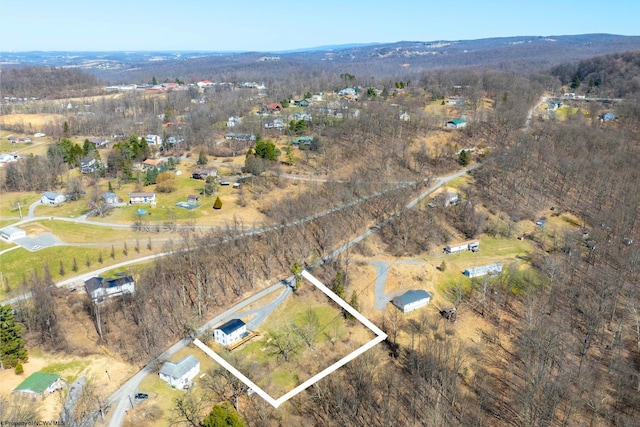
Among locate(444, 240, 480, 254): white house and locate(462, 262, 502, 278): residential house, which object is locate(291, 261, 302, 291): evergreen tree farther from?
locate(444, 240, 480, 254): white house

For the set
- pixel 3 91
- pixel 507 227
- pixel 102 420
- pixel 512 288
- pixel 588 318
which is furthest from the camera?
pixel 3 91

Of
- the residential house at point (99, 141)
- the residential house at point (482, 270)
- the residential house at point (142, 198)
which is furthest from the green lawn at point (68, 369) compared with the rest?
the residential house at point (99, 141)

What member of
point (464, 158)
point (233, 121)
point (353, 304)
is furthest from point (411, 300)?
point (233, 121)

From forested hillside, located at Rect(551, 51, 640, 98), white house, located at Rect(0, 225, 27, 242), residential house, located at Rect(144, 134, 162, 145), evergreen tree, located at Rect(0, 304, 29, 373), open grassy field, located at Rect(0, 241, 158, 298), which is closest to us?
evergreen tree, located at Rect(0, 304, 29, 373)

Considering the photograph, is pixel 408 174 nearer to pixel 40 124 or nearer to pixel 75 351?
pixel 75 351

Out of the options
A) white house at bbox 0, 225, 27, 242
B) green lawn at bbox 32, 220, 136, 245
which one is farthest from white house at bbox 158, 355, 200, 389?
white house at bbox 0, 225, 27, 242

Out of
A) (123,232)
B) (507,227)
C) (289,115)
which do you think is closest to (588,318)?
(507,227)
